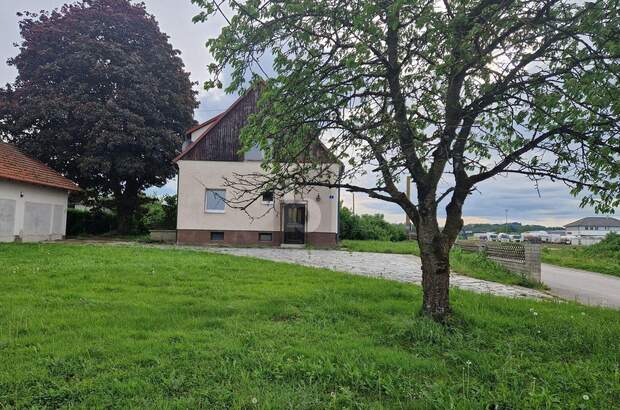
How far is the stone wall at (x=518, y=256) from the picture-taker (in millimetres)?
9953

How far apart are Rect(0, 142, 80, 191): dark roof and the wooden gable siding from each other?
6.23 m

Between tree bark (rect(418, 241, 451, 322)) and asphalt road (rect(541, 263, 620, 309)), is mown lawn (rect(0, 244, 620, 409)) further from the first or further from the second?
asphalt road (rect(541, 263, 620, 309))

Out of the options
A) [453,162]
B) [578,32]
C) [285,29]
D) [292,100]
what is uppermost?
[285,29]

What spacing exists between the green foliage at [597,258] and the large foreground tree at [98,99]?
21646 mm

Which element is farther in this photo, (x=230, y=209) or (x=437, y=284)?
(x=230, y=209)

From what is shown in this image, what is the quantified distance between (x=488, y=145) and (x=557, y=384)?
9.21 ft

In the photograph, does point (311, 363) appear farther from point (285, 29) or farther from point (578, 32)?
point (578, 32)

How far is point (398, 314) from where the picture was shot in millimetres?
5238

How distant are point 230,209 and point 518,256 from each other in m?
12.7

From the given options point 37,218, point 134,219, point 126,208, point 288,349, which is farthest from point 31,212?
point 288,349

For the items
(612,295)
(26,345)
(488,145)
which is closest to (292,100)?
(488,145)

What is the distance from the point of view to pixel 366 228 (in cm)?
2636

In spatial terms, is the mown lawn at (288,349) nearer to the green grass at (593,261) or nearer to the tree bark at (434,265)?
the tree bark at (434,265)

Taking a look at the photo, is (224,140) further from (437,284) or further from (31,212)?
(437,284)
